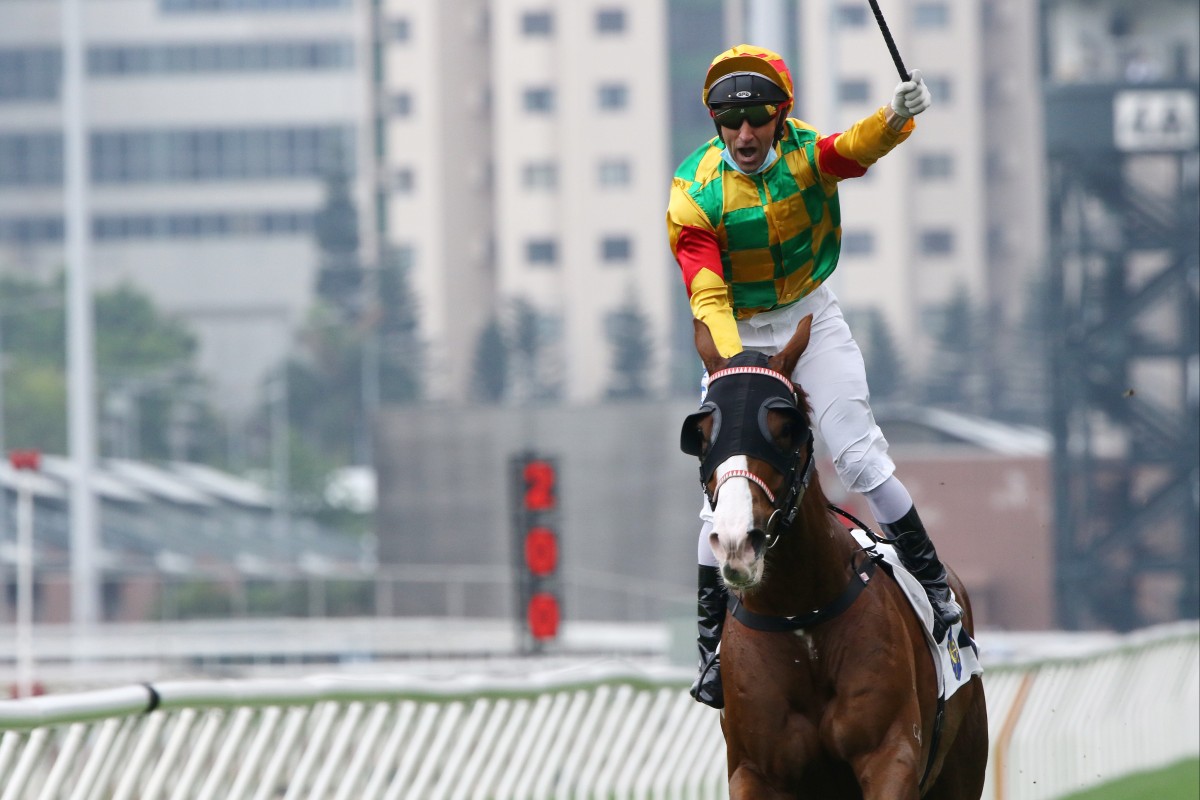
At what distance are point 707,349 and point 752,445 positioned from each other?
43cm

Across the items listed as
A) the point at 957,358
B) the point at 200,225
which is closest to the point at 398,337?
the point at 200,225

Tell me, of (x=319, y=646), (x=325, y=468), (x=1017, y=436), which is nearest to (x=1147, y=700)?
(x=319, y=646)

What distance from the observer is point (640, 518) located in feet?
178

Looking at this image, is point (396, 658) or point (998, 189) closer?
point (396, 658)

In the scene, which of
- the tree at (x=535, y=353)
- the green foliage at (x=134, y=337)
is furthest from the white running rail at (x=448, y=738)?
the tree at (x=535, y=353)

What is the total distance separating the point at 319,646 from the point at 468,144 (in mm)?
53533

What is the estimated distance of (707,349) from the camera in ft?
19.2

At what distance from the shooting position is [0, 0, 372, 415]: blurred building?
94562mm

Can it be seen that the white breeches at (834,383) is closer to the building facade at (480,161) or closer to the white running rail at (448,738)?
the white running rail at (448,738)

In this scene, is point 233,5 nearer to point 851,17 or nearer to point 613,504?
point 851,17

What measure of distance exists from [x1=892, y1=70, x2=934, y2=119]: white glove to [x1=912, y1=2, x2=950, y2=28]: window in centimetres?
8280

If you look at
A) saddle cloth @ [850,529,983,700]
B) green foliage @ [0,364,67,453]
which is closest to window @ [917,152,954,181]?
green foliage @ [0,364,67,453]

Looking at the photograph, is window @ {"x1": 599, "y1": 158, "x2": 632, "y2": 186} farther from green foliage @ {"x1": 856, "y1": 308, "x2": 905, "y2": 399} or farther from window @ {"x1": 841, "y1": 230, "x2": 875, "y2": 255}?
green foliage @ {"x1": 856, "y1": 308, "x2": 905, "y2": 399}

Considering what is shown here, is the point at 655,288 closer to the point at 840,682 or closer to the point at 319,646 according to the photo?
the point at 319,646
